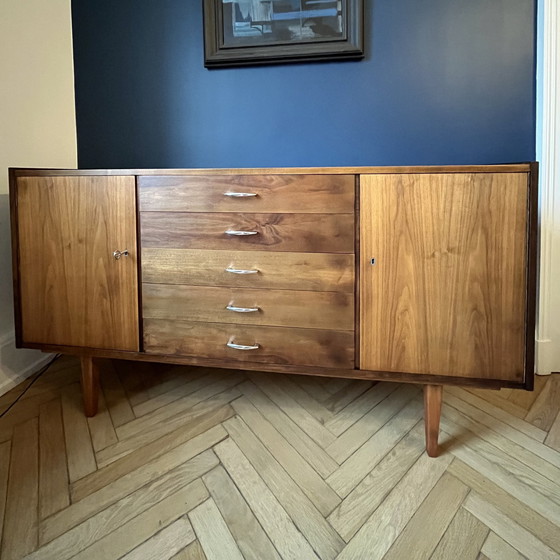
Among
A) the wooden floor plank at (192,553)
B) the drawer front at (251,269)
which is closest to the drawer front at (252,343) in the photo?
the drawer front at (251,269)

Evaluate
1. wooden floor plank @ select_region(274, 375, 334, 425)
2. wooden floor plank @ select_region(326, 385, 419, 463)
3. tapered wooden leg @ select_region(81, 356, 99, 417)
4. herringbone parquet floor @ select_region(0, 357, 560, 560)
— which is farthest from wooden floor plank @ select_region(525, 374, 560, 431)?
tapered wooden leg @ select_region(81, 356, 99, 417)

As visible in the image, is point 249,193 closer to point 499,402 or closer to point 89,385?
point 89,385

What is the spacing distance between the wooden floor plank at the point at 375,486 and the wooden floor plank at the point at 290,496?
0.03 metres

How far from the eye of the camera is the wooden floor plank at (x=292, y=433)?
39.9 inches

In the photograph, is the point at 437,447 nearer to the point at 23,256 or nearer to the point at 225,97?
the point at 23,256

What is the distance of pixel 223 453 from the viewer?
1.05 meters

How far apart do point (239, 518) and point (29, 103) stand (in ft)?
4.83

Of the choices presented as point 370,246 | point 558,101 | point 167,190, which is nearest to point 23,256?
point 167,190

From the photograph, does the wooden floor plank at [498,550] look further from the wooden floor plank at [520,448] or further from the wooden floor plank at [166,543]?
the wooden floor plank at [166,543]

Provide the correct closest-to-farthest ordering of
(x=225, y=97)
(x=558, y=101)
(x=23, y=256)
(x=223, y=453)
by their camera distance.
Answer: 1. (x=223, y=453)
2. (x=23, y=256)
3. (x=558, y=101)
4. (x=225, y=97)

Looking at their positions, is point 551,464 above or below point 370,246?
below

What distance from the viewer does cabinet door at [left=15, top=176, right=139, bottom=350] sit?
111 centimetres

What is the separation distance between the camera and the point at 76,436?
112 cm

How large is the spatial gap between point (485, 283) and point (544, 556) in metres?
0.53
